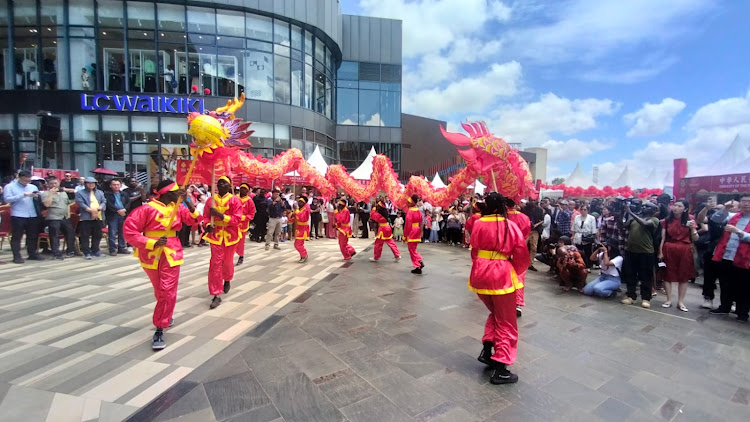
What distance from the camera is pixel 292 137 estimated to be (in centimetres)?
1888

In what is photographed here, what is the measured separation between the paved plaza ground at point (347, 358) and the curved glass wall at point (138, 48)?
45.3 ft

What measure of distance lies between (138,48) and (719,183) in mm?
26383

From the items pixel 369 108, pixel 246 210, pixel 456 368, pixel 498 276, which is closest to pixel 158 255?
pixel 246 210

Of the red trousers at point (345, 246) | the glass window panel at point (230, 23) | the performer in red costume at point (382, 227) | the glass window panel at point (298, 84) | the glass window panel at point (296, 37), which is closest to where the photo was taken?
the performer in red costume at point (382, 227)

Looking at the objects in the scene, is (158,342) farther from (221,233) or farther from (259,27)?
(259,27)

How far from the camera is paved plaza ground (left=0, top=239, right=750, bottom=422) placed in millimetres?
2648

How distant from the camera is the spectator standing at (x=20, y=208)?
23.4 feet

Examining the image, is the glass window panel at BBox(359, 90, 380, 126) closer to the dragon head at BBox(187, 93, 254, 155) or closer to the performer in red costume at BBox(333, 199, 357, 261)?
the performer in red costume at BBox(333, 199, 357, 261)

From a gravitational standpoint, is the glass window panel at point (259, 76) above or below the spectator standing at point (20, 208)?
above

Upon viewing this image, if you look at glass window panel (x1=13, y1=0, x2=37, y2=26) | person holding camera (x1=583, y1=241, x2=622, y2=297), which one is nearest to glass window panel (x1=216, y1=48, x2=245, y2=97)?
glass window panel (x1=13, y1=0, x2=37, y2=26)

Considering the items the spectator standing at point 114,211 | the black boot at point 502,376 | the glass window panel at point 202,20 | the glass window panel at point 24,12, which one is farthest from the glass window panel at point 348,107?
the black boot at point 502,376

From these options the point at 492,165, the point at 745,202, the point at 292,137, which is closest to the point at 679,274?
the point at 745,202

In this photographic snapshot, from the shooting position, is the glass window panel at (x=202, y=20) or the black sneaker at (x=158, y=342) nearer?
the black sneaker at (x=158, y=342)

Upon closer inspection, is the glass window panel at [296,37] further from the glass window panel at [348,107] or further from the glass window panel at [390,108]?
the glass window panel at [390,108]
